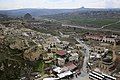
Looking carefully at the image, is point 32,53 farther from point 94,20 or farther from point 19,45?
point 94,20

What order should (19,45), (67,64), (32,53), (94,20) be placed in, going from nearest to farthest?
1. (67,64)
2. (32,53)
3. (19,45)
4. (94,20)

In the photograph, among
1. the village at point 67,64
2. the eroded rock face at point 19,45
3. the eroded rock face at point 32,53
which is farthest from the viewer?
the eroded rock face at point 19,45

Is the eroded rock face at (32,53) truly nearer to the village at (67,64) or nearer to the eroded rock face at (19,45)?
the village at (67,64)

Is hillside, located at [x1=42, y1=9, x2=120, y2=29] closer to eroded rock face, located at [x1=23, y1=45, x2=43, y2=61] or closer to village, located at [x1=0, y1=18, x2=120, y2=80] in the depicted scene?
village, located at [x1=0, y1=18, x2=120, y2=80]

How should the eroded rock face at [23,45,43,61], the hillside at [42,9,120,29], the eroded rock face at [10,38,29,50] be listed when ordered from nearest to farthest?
the eroded rock face at [23,45,43,61] < the eroded rock face at [10,38,29,50] < the hillside at [42,9,120,29]

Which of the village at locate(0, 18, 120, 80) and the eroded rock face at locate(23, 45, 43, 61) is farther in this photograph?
the eroded rock face at locate(23, 45, 43, 61)

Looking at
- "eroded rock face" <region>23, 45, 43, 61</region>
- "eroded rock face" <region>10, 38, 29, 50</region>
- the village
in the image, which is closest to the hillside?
the village

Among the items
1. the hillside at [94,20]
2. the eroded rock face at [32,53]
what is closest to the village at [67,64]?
the eroded rock face at [32,53]

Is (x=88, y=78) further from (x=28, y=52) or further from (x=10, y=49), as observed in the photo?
(x=10, y=49)

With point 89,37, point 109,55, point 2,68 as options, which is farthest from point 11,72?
point 89,37

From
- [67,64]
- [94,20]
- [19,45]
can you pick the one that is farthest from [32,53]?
[94,20]

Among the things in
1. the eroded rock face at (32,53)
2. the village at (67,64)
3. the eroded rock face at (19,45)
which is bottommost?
the village at (67,64)

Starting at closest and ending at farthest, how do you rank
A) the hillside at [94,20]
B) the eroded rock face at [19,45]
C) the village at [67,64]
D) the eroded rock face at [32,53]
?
the village at [67,64] < the eroded rock face at [32,53] < the eroded rock face at [19,45] < the hillside at [94,20]
